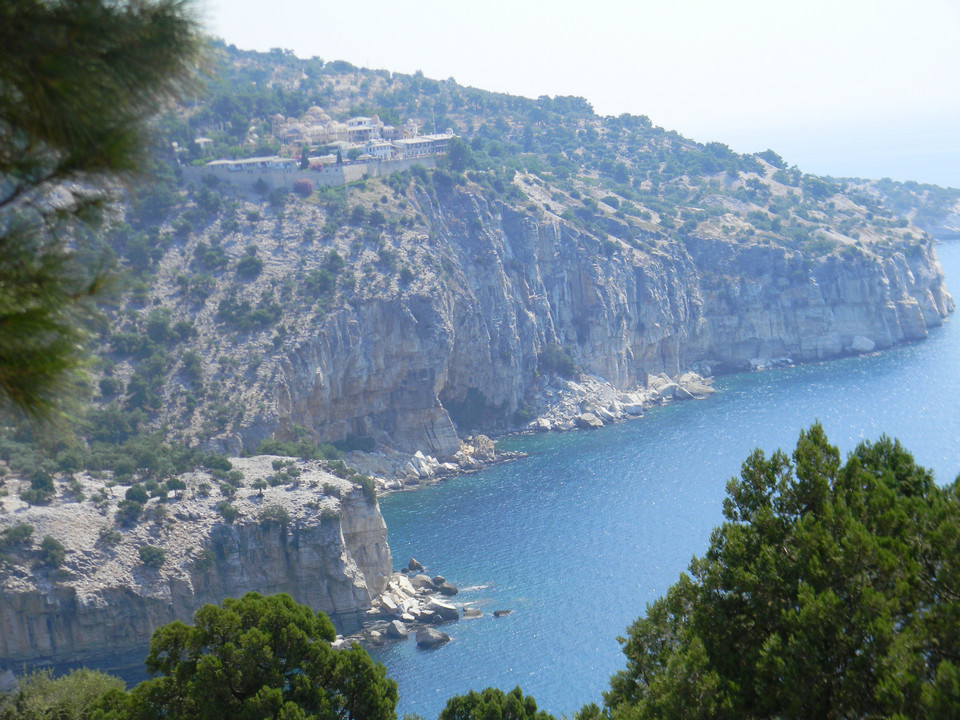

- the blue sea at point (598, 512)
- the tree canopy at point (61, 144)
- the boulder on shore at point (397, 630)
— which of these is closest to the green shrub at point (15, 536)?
the blue sea at point (598, 512)

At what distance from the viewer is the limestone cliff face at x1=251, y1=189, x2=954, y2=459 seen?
56.8 m

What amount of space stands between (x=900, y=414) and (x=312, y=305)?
3971 centimetres

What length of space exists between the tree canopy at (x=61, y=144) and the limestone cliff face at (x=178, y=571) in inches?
1154

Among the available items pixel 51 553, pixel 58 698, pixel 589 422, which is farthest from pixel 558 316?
pixel 58 698

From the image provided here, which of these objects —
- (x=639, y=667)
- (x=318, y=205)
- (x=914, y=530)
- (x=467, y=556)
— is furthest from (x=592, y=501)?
(x=914, y=530)

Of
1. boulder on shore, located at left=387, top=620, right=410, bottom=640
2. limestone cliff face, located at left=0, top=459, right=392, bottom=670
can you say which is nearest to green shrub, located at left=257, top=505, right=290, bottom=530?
limestone cliff face, located at left=0, top=459, right=392, bottom=670

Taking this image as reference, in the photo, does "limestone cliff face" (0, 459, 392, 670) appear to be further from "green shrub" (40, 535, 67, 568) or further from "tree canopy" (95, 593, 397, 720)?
"tree canopy" (95, 593, 397, 720)

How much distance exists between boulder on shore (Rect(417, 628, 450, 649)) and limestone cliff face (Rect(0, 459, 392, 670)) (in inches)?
130

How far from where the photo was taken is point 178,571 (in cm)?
3297

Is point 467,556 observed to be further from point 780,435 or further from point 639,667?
point 639,667

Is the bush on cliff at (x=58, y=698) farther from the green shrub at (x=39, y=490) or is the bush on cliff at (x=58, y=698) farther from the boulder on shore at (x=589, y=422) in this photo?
the boulder on shore at (x=589, y=422)

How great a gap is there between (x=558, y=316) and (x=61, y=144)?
66.3 m

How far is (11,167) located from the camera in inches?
199

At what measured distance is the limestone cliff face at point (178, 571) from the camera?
30.4 m
